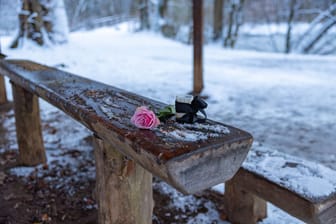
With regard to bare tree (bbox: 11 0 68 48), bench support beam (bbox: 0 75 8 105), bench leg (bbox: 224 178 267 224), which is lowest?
bench leg (bbox: 224 178 267 224)

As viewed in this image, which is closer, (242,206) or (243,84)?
(242,206)

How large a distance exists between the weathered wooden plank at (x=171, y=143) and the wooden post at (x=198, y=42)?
286 cm

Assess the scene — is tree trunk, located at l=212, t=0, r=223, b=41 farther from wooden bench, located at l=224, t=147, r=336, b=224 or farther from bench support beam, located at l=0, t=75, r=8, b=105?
wooden bench, located at l=224, t=147, r=336, b=224

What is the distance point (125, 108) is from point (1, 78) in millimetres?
3506

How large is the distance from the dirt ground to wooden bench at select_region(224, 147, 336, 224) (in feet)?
1.06

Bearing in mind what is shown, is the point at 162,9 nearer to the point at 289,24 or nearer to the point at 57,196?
the point at 289,24

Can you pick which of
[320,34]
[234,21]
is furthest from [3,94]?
[234,21]

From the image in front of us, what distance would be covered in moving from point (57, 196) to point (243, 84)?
12.4 ft

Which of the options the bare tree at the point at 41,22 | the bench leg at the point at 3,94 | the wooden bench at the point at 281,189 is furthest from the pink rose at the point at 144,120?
the bare tree at the point at 41,22

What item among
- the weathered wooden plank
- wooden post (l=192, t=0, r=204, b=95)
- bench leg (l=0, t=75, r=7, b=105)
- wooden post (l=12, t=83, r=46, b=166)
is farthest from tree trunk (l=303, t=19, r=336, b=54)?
the weathered wooden plank

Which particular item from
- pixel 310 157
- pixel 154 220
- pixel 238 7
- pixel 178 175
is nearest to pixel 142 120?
pixel 178 175

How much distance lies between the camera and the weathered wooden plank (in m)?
1.00

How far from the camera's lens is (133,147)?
1.11 metres

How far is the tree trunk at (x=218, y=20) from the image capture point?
11695 mm
